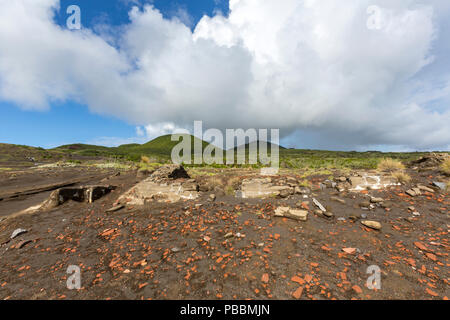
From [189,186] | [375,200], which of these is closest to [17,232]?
[189,186]


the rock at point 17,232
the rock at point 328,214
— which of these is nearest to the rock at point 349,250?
the rock at point 328,214

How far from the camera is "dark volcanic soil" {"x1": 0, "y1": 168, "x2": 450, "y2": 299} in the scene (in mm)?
3168

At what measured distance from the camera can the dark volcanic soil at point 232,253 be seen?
3168 millimetres

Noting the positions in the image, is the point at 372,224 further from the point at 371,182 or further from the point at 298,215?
the point at 371,182

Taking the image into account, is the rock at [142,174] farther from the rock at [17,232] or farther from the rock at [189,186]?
the rock at [17,232]

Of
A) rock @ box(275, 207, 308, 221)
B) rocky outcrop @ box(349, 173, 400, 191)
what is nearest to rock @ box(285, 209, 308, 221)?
rock @ box(275, 207, 308, 221)

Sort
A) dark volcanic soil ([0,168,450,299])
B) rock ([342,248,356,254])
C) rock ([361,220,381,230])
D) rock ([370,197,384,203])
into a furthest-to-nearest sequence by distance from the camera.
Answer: rock ([370,197,384,203]) < rock ([361,220,381,230]) < rock ([342,248,356,254]) < dark volcanic soil ([0,168,450,299])

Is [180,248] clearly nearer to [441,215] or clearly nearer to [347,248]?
[347,248]

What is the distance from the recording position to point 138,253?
4.50 m

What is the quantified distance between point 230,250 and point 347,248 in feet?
10.3

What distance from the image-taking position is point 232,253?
4.27 metres

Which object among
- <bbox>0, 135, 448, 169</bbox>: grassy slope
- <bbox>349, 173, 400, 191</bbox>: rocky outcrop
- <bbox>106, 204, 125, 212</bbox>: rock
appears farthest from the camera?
<bbox>0, 135, 448, 169</bbox>: grassy slope

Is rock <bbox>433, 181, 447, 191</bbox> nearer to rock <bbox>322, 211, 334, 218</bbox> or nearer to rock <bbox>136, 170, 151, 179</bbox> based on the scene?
rock <bbox>322, 211, 334, 218</bbox>
